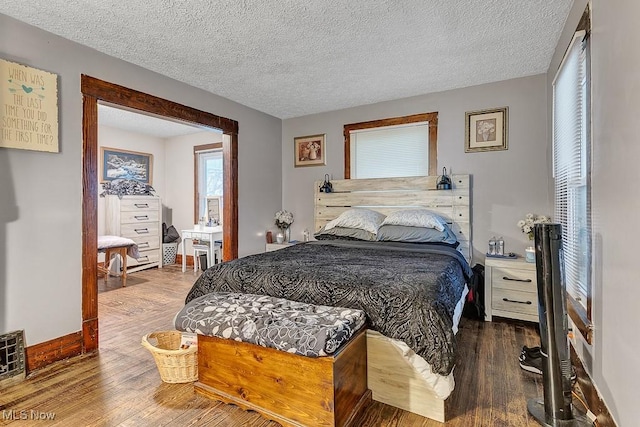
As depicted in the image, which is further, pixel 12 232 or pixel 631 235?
pixel 12 232

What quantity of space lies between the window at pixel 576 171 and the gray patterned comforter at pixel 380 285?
2.28 feet

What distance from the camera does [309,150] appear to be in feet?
15.5

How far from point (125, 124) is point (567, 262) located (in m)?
6.06

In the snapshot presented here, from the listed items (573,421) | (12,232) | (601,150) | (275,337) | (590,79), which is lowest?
(573,421)

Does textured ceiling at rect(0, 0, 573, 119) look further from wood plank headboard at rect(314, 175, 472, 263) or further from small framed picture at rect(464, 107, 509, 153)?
wood plank headboard at rect(314, 175, 472, 263)

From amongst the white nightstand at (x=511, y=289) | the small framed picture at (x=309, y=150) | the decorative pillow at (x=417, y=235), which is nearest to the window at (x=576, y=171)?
the white nightstand at (x=511, y=289)

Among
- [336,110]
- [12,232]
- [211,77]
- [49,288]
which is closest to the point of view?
[12,232]

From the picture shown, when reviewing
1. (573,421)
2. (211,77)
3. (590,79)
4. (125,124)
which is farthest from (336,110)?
(573,421)

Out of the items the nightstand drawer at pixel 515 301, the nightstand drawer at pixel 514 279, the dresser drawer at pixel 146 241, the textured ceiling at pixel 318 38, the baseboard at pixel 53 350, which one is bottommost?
Answer: the baseboard at pixel 53 350

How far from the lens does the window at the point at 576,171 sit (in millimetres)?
1888

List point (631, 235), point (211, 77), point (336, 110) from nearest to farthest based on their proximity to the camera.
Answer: point (631, 235)
point (211, 77)
point (336, 110)

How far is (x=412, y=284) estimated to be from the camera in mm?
1858

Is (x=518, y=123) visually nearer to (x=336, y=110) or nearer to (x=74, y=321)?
(x=336, y=110)

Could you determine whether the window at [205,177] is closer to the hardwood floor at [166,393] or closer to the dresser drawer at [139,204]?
the dresser drawer at [139,204]
